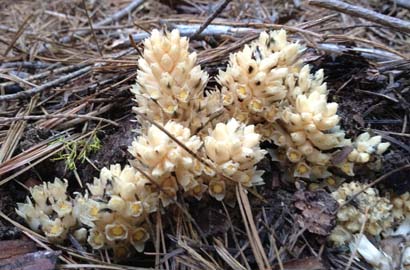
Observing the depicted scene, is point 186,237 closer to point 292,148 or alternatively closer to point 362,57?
point 292,148

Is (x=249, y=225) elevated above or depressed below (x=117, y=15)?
below

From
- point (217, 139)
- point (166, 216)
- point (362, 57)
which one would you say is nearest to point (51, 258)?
point (166, 216)

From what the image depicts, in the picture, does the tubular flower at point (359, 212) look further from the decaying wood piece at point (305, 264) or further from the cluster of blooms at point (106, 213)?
the cluster of blooms at point (106, 213)

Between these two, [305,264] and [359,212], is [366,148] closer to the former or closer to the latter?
[359,212]

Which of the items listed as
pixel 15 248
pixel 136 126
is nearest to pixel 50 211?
pixel 15 248

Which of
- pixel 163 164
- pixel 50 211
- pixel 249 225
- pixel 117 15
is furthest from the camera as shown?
pixel 117 15

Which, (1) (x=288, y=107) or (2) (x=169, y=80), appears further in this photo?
(1) (x=288, y=107)

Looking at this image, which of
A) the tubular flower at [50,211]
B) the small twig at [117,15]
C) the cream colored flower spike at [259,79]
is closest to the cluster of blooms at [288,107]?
the cream colored flower spike at [259,79]

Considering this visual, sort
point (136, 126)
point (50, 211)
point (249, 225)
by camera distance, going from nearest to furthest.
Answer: point (249, 225) → point (50, 211) → point (136, 126)
